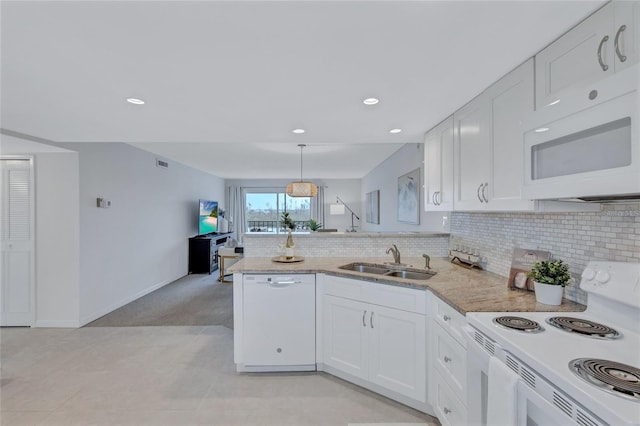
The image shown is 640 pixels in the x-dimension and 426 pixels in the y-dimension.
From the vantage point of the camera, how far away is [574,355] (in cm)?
95

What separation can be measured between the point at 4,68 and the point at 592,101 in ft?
9.25

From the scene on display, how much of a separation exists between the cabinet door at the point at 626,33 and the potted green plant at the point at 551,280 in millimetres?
961

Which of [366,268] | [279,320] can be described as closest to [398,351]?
[366,268]

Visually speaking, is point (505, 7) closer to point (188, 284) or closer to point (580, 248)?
point (580, 248)

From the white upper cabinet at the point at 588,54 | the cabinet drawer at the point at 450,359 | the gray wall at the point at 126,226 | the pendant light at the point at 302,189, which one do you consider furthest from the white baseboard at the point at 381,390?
the pendant light at the point at 302,189

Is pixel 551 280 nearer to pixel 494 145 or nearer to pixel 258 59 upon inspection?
pixel 494 145

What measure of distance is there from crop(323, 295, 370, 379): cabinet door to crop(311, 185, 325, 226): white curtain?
22.7ft

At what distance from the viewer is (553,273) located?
4.92ft

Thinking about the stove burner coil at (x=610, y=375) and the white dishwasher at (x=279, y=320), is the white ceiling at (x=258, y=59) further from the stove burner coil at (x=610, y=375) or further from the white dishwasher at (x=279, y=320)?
the white dishwasher at (x=279, y=320)

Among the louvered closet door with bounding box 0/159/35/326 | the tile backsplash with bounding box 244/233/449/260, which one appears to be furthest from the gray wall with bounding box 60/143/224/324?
the tile backsplash with bounding box 244/233/449/260

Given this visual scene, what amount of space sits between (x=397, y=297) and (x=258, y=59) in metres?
1.78

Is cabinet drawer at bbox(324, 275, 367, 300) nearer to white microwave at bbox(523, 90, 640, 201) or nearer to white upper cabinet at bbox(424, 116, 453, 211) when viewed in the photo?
white upper cabinet at bbox(424, 116, 453, 211)

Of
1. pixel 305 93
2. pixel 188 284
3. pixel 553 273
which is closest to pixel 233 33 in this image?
pixel 305 93

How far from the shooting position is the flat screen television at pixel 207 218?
675cm
